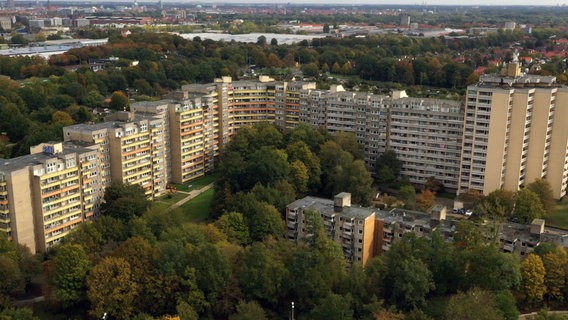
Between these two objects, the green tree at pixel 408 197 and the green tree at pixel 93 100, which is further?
the green tree at pixel 93 100

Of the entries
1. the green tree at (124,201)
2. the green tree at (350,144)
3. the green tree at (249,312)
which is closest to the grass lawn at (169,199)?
the green tree at (124,201)

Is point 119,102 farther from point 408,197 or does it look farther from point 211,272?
point 211,272

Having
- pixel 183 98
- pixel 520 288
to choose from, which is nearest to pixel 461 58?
pixel 183 98

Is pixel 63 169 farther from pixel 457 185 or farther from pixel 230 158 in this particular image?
pixel 457 185

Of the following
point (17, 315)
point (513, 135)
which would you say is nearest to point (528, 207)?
point (513, 135)

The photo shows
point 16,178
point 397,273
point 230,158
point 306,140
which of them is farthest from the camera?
point 306,140

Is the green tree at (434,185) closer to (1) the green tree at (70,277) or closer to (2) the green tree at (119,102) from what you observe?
(1) the green tree at (70,277)
